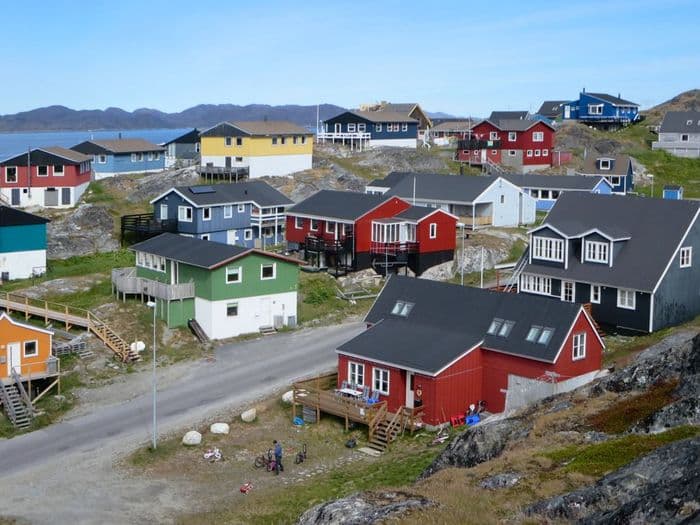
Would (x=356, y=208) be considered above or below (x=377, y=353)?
above

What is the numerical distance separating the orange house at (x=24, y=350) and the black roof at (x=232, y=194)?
22953 millimetres

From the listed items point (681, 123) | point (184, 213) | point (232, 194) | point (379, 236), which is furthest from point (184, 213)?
point (681, 123)

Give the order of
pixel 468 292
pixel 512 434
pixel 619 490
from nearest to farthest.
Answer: pixel 619 490, pixel 512 434, pixel 468 292

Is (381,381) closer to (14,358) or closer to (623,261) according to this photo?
(14,358)

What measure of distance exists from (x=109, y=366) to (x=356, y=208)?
72.4 feet

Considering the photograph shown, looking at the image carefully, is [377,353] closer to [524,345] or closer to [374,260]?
[524,345]

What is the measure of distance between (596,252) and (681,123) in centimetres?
5970

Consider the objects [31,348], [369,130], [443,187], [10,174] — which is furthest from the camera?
[369,130]

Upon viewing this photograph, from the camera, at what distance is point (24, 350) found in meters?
38.9

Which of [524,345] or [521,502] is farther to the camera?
[524,345]

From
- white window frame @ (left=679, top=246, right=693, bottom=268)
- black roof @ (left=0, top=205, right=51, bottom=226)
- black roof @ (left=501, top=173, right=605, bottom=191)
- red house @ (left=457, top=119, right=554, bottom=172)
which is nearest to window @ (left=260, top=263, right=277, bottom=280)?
black roof @ (left=0, top=205, right=51, bottom=226)

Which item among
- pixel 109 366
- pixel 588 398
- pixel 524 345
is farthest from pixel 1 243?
pixel 588 398

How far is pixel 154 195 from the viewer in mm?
73250

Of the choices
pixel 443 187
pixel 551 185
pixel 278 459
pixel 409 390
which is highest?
pixel 551 185
